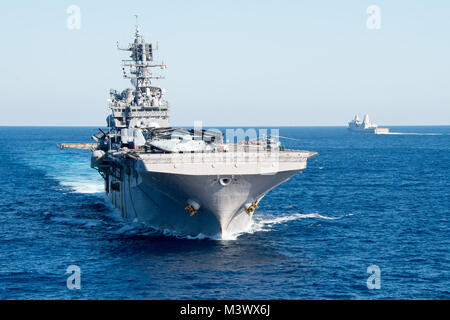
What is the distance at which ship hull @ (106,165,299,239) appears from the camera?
26188 mm

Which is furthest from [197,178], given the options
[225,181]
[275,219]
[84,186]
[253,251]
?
[84,186]

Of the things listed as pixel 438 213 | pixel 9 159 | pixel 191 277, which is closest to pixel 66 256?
pixel 191 277

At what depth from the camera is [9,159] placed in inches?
3381

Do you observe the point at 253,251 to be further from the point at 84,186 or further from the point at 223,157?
the point at 84,186

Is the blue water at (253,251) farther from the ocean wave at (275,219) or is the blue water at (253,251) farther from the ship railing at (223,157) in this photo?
the ship railing at (223,157)

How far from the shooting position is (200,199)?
87.6 feet

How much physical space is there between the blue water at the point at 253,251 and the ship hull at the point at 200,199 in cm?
89

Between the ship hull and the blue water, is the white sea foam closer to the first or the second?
the blue water

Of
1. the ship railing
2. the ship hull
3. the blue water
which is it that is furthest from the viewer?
the ship hull

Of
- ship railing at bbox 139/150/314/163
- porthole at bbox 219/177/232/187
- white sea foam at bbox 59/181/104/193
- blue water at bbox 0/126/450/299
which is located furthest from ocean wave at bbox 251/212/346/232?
white sea foam at bbox 59/181/104/193

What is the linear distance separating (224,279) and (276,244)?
6504 mm

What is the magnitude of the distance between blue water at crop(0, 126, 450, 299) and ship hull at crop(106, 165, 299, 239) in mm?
892

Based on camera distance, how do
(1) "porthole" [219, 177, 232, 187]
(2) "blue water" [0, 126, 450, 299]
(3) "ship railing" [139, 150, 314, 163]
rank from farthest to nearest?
(1) "porthole" [219, 177, 232, 187] < (3) "ship railing" [139, 150, 314, 163] < (2) "blue water" [0, 126, 450, 299]
